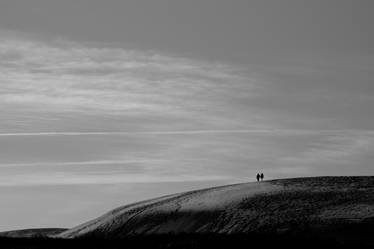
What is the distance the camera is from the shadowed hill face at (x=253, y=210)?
4869 centimetres

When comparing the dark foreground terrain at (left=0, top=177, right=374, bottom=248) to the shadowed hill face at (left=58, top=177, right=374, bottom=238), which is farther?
the shadowed hill face at (left=58, top=177, right=374, bottom=238)

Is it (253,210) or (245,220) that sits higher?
(253,210)

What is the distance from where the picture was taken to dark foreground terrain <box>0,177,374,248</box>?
45.2 meters

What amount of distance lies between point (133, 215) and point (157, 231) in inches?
212

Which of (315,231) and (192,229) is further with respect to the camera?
(192,229)

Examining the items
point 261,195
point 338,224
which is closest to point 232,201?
point 261,195

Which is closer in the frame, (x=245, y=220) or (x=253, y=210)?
(x=245, y=220)

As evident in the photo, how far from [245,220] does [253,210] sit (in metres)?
1.90

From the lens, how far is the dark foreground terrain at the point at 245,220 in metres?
45.2

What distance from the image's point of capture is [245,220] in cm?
5047

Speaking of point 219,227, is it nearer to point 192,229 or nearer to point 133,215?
point 192,229

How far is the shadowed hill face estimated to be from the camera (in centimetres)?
4869

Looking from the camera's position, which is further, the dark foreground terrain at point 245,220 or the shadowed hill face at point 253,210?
the shadowed hill face at point 253,210

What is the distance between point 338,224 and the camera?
47031mm
